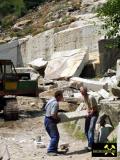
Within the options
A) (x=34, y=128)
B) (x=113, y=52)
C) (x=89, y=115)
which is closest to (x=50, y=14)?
(x=113, y=52)

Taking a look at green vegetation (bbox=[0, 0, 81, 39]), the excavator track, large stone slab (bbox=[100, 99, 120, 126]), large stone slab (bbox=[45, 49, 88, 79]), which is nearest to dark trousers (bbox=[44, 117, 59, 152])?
large stone slab (bbox=[100, 99, 120, 126])

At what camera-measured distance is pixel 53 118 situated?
40.5 feet

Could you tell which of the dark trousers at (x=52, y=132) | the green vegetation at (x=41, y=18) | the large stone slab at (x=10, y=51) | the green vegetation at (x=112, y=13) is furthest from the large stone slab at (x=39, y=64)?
the dark trousers at (x=52, y=132)

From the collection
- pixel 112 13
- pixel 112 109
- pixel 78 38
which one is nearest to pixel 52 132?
pixel 112 109

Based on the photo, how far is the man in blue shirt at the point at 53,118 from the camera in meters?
12.2

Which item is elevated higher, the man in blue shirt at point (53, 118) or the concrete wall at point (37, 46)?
the man in blue shirt at point (53, 118)

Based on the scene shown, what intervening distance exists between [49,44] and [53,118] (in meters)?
22.3

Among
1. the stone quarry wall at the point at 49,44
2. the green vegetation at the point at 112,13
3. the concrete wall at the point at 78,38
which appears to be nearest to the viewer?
the green vegetation at the point at 112,13

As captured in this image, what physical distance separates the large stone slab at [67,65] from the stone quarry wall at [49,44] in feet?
3.23

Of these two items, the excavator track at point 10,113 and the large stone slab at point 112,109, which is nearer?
the large stone slab at point 112,109

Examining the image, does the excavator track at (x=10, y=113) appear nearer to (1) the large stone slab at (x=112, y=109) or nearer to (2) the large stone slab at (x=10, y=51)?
(1) the large stone slab at (x=112, y=109)

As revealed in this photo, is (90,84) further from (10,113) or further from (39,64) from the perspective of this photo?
(39,64)

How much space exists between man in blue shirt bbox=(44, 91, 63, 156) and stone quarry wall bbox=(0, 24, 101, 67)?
17220 millimetres

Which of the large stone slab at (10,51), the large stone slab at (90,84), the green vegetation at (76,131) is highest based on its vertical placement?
the green vegetation at (76,131)
